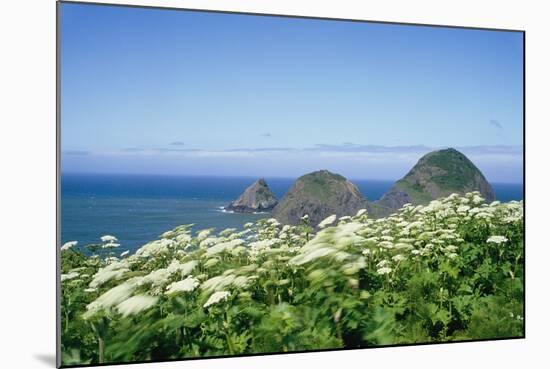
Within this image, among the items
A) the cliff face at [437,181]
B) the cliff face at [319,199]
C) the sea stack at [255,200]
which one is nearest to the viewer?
the sea stack at [255,200]

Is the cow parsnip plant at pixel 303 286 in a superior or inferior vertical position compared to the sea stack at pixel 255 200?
inferior

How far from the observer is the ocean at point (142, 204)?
5273 millimetres

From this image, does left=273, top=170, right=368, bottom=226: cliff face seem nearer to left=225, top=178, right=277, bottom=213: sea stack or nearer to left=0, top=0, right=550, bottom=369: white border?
left=225, top=178, right=277, bottom=213: sea stack

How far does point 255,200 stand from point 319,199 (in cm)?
46

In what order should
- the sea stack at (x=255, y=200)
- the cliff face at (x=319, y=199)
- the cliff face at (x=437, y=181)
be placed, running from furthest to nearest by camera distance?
1. the cliff face at (x=437, y=181)
2. the cliff face at (x=319, y=199)
3. the sea stack at (x=255, y=200)

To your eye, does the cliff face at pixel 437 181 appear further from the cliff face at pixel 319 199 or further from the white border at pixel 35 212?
the white border at pixel 35 212

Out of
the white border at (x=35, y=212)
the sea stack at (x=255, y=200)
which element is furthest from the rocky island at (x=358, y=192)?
the white border at (x=35, y=212)

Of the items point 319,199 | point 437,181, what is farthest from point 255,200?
point 437,181

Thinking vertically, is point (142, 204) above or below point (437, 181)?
below

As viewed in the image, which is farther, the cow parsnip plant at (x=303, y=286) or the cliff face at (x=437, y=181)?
the cliff face at (x=437, y=181)

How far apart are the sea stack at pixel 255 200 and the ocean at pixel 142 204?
1.4 inches

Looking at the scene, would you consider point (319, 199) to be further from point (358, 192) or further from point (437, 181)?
point (437, 181)

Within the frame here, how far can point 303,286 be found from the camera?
5609 millimetres

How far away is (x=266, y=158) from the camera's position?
18.7 feet
